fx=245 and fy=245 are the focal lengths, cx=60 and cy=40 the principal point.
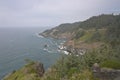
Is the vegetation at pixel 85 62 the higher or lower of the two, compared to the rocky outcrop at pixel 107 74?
lower

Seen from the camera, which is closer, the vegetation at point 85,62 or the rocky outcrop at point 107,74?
the rocky outcrop at point 107,74

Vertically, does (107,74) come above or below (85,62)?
above

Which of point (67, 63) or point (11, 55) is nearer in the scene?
point (67, 63)

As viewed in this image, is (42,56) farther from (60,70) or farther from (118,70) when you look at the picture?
(118,70)

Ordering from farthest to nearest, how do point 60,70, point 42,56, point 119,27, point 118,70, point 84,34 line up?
point 84,34, point 119,27, point 42,56, point 60,70, point 118,70

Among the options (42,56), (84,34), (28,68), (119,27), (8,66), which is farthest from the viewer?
(84,34)

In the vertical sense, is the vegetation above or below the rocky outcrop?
below

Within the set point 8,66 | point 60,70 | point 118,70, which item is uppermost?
point 118,70

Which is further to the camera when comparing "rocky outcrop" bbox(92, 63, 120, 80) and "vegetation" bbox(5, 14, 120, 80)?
"vegetation" bbox(5, 14, 120, 80)

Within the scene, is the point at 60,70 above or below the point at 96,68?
below

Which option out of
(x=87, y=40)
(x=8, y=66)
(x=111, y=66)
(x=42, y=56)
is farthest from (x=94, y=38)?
(x=111, y=66)

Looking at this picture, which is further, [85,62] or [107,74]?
[85,62]
